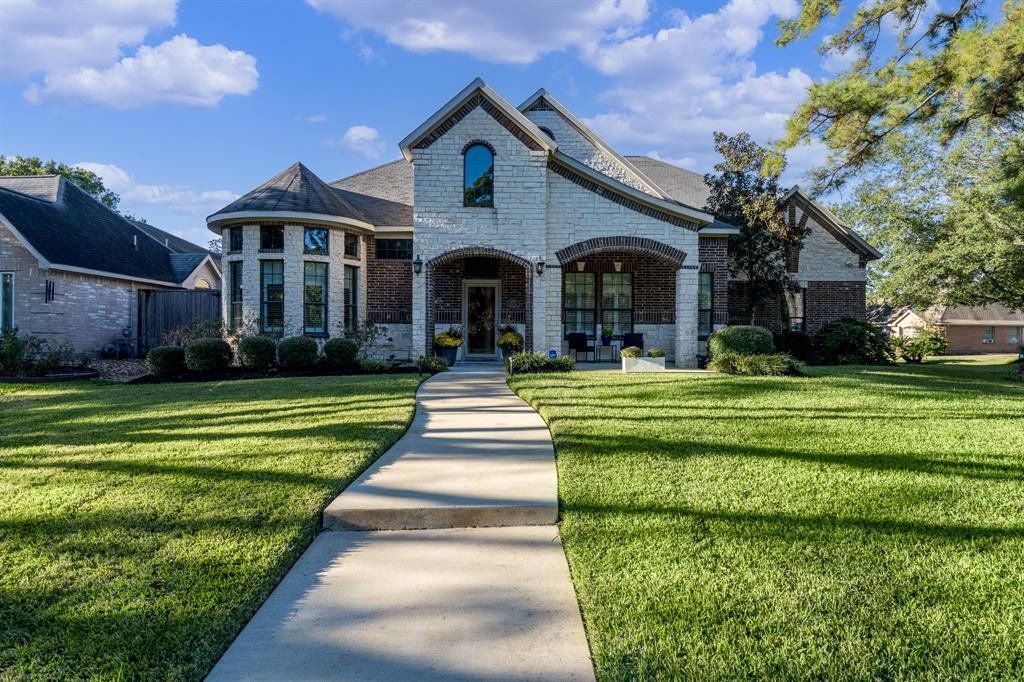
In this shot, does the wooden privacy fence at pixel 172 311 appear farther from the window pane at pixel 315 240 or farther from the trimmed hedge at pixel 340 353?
the trimmed hedge at pixel 340 353

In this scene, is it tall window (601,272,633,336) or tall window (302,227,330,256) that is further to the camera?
tall window (601,272,633,336)

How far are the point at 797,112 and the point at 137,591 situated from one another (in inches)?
446

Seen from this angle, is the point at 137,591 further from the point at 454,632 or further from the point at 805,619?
the point at 805,619

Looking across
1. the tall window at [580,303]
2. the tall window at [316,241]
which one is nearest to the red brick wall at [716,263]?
the tall window at [580,303]

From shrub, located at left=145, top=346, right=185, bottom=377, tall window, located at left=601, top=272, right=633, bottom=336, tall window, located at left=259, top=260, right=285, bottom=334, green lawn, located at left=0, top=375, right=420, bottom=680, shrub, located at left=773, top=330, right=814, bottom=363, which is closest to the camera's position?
green lawn, located at left=0, top=375, right=420, bottom=680

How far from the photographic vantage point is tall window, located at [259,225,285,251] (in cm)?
1522

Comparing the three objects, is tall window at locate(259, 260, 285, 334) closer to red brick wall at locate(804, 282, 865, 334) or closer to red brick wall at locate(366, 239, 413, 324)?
red brick wall at locate(366, 239, 413, 324)

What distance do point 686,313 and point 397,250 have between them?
316 inches

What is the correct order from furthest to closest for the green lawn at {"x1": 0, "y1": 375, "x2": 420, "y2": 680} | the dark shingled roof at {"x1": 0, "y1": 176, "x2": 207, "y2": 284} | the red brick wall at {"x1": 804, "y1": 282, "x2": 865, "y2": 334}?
the red brick wall at {"x1": 804, "y1": 282, "x2": 865, "y2": 334}, the dark shingled roof at {"x1": 0, "y1": 176, "x2": 207, "y2": 284}, the green lawn at {"x1": 0, "y1": 375, "x2": 420, "y2": 680}

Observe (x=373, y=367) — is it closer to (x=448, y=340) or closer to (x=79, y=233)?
(x=448, y=340)

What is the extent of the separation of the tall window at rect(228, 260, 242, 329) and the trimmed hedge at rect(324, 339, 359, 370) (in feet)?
→ 10.5

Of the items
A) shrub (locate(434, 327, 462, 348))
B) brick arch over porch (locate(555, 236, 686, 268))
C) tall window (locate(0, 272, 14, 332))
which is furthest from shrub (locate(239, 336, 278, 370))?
tall window (locate(0, 272, 14, 332))

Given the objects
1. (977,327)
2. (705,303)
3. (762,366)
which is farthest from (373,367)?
(977,327)

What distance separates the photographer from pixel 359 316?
16.4 m
